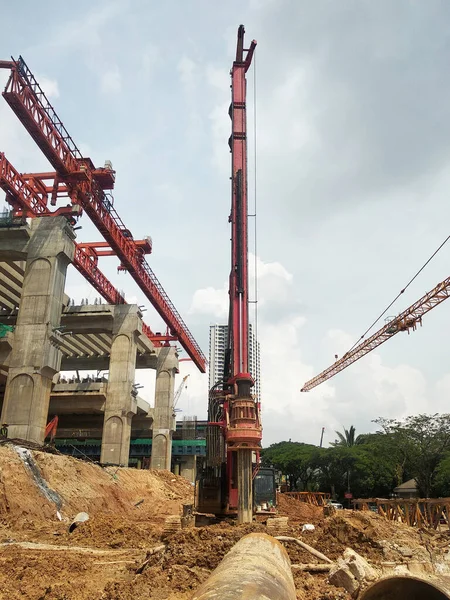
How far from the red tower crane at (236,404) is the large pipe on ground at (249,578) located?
6121 millimetres

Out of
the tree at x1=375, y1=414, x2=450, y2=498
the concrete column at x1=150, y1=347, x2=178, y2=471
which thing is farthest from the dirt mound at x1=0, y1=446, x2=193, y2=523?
the tree at x1=375, y1=414, x2=450, y2=498

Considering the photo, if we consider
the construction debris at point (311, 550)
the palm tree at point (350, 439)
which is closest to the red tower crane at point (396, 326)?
the palm tree at point (350, 439)

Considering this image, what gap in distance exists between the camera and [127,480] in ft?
105

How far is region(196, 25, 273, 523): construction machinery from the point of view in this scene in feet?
42.5

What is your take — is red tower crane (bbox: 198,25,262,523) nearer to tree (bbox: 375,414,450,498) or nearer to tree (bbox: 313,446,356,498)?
tree (bbox: 375,414,450,498)

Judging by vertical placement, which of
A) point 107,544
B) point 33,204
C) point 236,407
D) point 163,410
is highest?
point 33,204

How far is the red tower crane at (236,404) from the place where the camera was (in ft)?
42.5

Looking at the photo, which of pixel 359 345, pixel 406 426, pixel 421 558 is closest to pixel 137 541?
pixel 421 558

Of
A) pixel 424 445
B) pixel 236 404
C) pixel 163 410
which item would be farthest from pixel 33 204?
pixel 424 445

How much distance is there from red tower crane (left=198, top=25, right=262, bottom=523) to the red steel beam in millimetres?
15290

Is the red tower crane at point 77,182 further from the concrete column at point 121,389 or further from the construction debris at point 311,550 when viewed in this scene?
the construction debris at point 311,550

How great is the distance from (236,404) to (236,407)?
0.26 feet

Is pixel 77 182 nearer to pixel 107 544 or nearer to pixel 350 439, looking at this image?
pixel 107 544

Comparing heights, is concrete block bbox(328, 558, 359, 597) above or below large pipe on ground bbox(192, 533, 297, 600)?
below
